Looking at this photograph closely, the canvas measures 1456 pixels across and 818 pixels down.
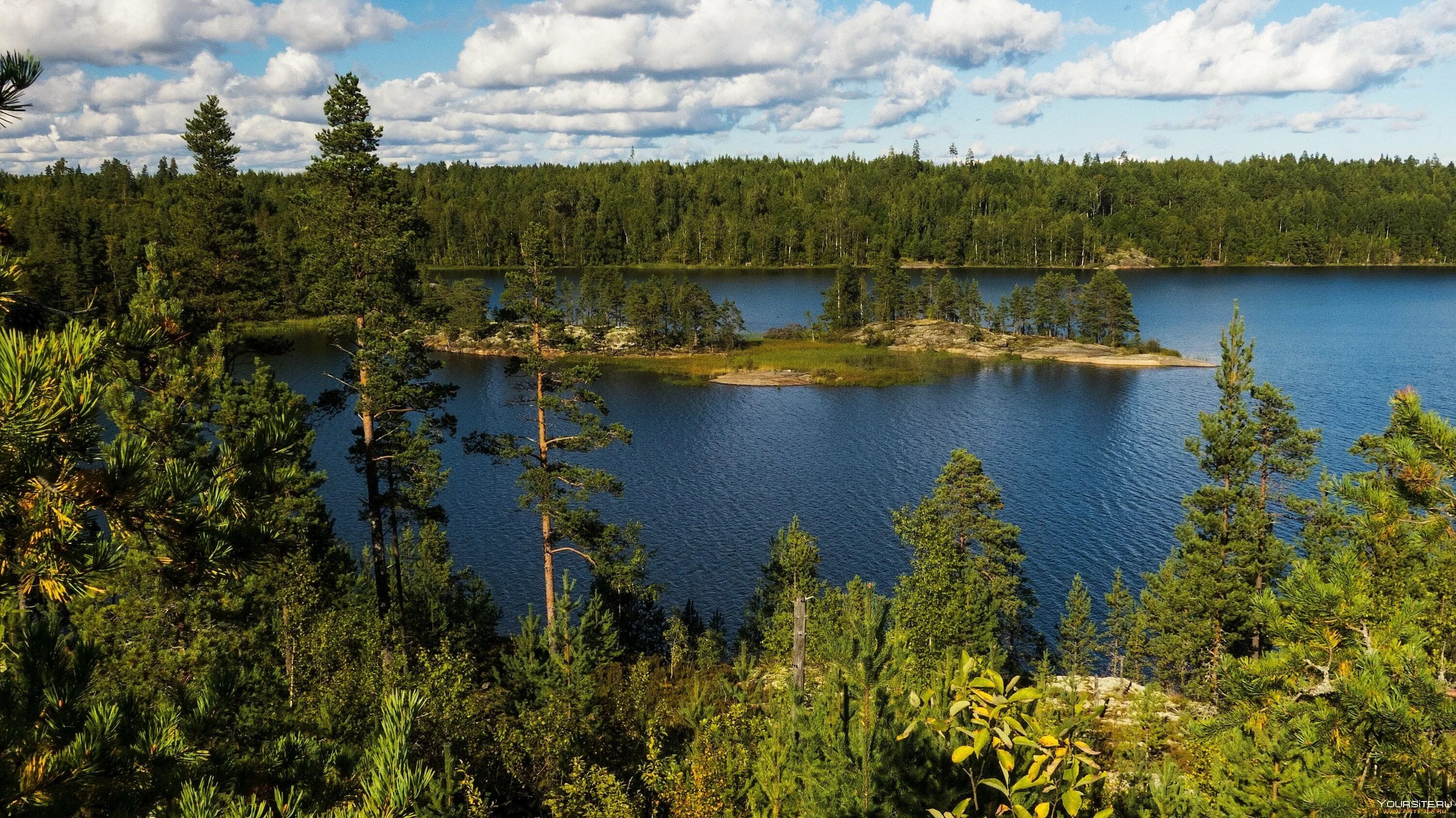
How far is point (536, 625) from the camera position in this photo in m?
21.5

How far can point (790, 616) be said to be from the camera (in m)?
31.4

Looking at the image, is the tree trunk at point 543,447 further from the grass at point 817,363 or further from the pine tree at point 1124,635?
the grass at point 817,363

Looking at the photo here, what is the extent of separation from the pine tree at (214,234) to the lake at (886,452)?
27.7ft

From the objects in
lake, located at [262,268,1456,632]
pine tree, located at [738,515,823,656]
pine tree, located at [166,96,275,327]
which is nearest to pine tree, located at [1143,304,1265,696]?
lake, located at [262,268,1456,632]

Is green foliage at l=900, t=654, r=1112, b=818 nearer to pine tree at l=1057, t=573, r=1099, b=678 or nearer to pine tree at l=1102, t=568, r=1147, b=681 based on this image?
pine tree at l=1057, t=573, r=1099, b=678

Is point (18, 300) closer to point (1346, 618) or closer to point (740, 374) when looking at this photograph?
point (1346, 618)

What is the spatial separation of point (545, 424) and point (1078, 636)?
940 inches

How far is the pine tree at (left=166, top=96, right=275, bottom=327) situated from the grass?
65.1m

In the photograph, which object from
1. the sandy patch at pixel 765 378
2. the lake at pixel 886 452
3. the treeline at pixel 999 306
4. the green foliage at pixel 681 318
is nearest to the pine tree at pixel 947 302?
the treeline at pixel 999 306

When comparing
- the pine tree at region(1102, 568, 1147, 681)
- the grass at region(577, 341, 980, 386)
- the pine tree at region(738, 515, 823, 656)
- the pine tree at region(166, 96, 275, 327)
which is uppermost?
the pine tree at region(166, 96, 275, 327)

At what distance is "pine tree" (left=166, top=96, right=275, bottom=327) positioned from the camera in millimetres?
28438

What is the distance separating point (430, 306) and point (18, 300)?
2145cm

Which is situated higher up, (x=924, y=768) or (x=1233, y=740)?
(x=924, y=768)

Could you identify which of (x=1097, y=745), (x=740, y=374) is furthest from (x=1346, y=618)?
(x=740, y=374)
